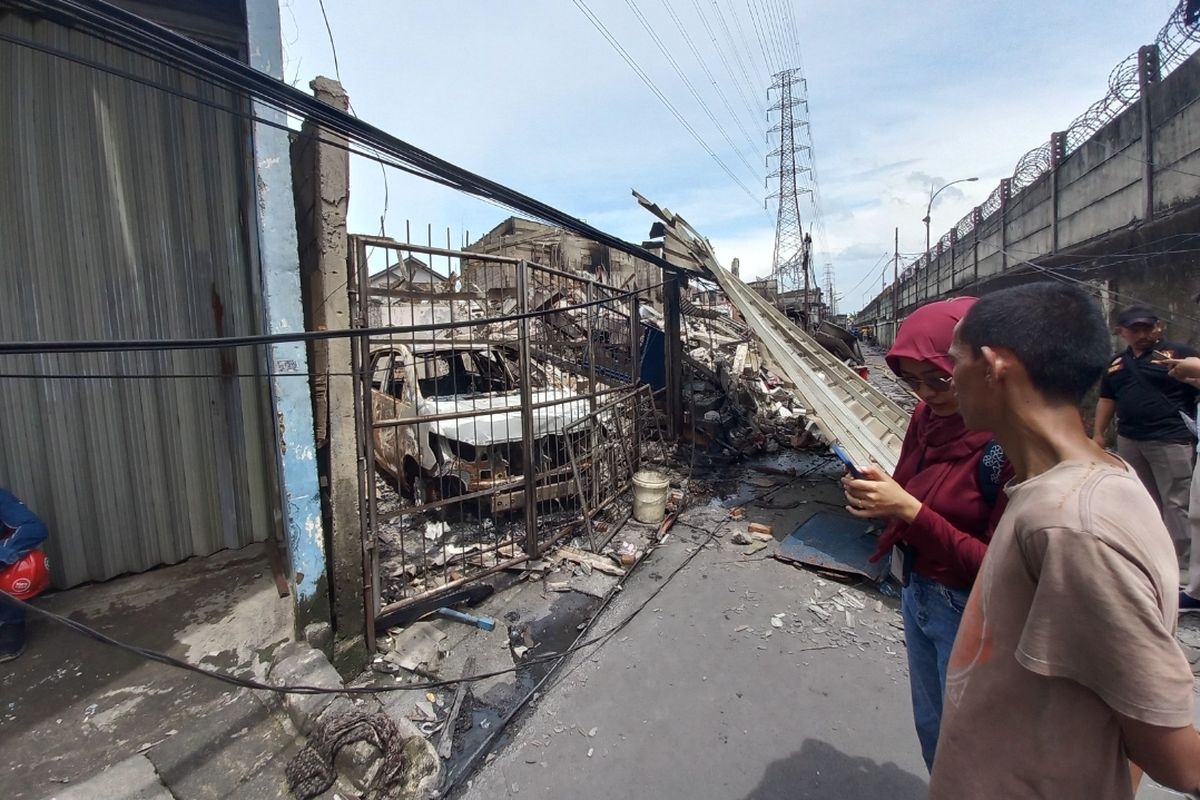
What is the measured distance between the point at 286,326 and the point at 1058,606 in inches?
125

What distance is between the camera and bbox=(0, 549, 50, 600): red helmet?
2501 mm

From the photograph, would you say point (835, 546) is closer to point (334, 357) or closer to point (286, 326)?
point (334, 357)

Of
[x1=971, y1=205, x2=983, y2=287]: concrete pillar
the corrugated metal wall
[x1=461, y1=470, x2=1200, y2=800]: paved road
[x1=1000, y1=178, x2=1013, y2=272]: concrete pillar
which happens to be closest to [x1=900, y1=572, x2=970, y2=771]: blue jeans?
[x1=461, y1=470, x2=1200, y2=800]: paved road

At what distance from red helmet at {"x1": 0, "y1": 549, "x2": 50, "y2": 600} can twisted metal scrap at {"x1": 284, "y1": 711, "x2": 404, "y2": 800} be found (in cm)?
173

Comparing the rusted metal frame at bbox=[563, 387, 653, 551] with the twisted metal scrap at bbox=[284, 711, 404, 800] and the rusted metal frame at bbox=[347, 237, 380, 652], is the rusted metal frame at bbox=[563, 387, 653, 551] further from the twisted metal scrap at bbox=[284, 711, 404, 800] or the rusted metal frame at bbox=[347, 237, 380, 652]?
the twisted metal scrap at bbox=[284, 711, 404, 800]

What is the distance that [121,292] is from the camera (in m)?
3.10

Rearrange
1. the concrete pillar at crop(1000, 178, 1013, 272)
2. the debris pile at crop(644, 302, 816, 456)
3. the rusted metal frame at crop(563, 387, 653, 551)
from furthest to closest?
1. the concrete pillar at crop(1000, 178, 1013, 272)
2. the debris pile at crop(644, 302, 816, 456)
3. the rusted metal frame at crop(563, 387, 653, 551)

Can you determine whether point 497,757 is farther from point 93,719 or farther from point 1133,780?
point 1133,780

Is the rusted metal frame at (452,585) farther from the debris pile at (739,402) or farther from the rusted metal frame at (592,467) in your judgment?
the debris pile at (739,402)

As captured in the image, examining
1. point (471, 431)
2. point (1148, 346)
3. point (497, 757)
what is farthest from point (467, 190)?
point (1148, 346)

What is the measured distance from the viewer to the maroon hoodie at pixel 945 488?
1455 millimetres

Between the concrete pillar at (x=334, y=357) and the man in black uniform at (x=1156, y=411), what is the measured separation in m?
5.00

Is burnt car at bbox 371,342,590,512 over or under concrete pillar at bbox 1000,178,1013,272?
under

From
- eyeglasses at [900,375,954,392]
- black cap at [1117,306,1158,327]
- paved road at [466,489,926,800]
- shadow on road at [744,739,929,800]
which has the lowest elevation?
shadow on road at [744,739,929,800]
